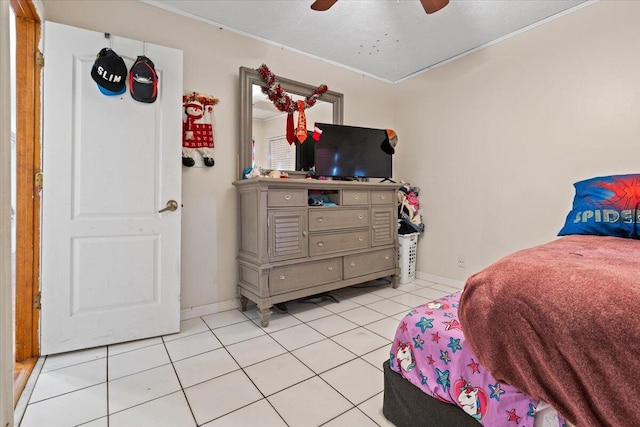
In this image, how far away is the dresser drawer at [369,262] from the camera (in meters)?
2.92

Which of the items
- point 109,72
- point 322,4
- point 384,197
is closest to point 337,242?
point 384,197

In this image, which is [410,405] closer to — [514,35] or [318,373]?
[318,373]

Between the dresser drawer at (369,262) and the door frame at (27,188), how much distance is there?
2.21m

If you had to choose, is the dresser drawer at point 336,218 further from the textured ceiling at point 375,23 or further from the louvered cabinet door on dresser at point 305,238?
the textured ceiling at point 375,23

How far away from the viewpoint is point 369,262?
3.09 meters

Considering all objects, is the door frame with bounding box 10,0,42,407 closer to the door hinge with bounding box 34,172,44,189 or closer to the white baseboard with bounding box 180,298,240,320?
the door hinge with bounding box 34,172,44,189

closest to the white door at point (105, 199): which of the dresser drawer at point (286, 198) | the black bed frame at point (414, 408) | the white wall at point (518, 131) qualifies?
the dresser drawer at point (286, 198)

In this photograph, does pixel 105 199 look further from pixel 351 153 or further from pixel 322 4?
pixel 351 153

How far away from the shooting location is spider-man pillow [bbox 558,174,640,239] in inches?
68.9

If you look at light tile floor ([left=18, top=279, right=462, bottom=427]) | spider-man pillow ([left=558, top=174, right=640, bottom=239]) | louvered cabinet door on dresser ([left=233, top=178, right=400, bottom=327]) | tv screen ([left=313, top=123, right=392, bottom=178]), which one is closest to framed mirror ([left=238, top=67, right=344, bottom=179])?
tv screen ([left=313, top=123, right=392, bottom=178])

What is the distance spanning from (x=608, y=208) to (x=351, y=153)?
202 cm

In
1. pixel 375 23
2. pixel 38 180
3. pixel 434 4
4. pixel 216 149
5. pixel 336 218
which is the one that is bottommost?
pixel 336 218

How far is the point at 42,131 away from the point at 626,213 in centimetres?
342

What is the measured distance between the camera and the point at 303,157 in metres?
3.08
